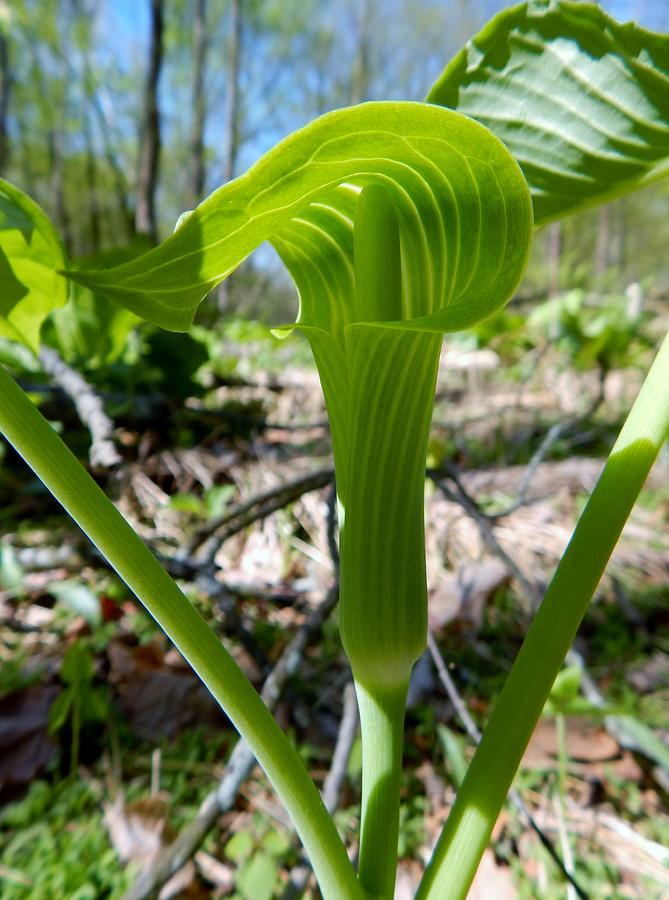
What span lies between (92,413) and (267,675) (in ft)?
1.27

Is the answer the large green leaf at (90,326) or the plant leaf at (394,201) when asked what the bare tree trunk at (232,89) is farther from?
the plant leaf at (394,201)

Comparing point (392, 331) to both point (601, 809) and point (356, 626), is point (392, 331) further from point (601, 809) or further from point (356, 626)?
point (601, 809)

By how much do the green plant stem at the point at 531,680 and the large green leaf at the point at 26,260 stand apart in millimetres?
319

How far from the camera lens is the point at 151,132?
12.7 ft

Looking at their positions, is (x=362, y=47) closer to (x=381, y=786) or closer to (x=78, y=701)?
(x=78, y=701)

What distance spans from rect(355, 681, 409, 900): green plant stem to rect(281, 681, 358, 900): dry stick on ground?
0.14m

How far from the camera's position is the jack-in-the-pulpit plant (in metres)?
0.27

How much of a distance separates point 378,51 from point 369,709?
52.7ft

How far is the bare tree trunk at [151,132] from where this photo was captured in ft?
12.1

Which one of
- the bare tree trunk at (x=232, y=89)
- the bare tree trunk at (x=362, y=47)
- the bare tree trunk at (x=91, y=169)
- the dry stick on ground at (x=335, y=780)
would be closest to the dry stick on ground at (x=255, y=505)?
the dry stick on ground at (x=335, y=780)

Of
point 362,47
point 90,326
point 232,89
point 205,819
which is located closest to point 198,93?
point 232,89

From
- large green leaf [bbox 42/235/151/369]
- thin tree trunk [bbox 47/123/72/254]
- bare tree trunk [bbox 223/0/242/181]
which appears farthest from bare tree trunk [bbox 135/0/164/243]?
thin tree trunk [bbox 47/123/72/254]

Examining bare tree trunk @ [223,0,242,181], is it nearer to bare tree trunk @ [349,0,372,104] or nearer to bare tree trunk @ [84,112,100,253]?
bare tree trunk @ [349,0,372,104]

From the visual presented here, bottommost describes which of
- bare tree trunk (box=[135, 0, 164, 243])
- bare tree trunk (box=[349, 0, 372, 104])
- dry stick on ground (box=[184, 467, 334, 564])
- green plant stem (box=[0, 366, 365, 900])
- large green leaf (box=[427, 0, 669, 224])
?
dry stick on ground (box=[184, 467, 334, 564])
